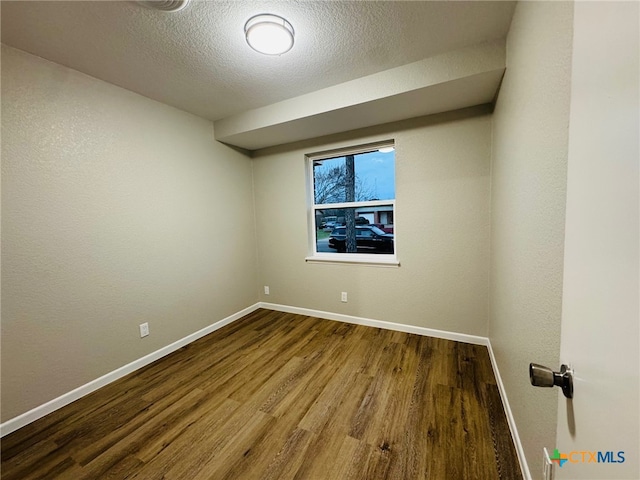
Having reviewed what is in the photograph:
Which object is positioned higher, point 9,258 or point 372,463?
point 9,258

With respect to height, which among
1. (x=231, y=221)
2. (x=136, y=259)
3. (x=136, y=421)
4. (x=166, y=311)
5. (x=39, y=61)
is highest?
(x=39, y=61)

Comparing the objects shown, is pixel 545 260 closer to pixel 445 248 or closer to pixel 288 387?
pixel 445 248

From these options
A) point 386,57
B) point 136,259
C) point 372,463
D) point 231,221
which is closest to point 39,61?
point 136,259

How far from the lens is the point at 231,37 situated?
5.31 ft

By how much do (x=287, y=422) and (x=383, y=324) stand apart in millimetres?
1598

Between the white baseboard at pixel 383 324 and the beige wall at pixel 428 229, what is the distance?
0.06 m

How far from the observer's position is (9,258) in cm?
160

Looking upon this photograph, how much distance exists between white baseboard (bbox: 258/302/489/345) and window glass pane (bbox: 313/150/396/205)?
144 cm

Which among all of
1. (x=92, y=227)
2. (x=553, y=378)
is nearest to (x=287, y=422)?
(x=553, y=378)

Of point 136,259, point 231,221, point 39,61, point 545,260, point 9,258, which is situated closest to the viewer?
point 545,260

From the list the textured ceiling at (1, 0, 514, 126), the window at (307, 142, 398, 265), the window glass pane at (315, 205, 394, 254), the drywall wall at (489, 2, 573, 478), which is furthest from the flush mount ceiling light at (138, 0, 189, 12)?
the window glass pane at (315, 205, 394, 254)

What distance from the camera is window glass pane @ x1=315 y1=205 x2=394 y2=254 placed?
2.93m

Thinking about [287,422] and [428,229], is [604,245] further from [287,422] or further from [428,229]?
[428,229]

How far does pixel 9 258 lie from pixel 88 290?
1.60 feet
